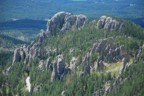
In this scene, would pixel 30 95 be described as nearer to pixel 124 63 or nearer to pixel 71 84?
pixel 71 84

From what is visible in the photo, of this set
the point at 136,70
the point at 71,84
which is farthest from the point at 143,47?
the point at 71,84

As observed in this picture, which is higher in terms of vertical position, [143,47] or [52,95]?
[143,47]

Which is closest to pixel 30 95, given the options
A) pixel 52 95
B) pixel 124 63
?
pixel 52 95

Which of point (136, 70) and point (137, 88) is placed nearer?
point (137, 88)

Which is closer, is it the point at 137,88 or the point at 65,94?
the point at 137,88

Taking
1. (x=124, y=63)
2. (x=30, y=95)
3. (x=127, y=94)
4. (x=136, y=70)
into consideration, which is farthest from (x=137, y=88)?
(x=30, y=95)

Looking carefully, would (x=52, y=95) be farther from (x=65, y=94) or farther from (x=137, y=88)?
(x=137, y=88)

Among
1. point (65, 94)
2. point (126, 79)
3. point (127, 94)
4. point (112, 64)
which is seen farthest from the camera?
point (112, 64)

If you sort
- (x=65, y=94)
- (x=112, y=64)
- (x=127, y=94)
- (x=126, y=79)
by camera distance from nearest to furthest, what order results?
(x=127, y=94) < (x=126, y=79) < (x=65, y=94) < (x=112, y=64)

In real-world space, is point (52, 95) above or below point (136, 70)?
below
